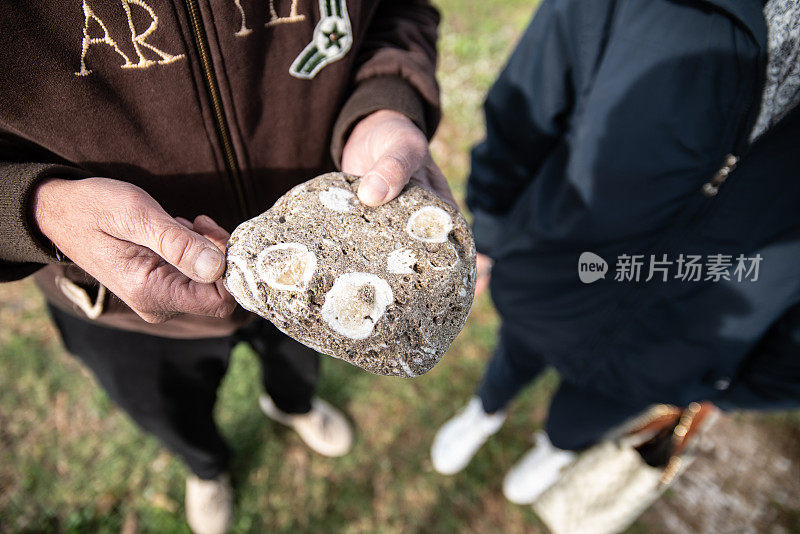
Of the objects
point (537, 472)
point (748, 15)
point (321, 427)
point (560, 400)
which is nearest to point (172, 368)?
point (321, 427)

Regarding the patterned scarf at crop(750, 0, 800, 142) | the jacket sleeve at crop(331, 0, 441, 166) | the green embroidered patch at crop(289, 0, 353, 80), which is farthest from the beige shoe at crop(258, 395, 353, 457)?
the patterned scarf at crop(750, 0, 800, 142)

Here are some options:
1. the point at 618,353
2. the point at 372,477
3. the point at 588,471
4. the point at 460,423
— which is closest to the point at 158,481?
the point at 372,477

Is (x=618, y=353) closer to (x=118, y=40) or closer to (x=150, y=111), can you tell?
(x=150, y=111)

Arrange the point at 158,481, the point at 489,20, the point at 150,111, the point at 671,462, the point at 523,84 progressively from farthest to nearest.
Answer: the point at 489,20
the point at 158,481
the point at 671,462
the point at 523,84
the point at 150,111

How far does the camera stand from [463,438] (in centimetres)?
264

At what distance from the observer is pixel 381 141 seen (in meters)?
1.42

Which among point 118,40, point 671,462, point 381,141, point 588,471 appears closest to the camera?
point 118,40

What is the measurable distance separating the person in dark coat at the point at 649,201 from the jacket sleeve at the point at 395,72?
394 mm

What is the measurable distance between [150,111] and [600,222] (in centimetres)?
147

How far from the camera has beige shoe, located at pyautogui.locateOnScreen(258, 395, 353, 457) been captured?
2.66 m

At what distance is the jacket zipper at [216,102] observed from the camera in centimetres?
114

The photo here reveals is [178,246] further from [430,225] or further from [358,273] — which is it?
[430,225]

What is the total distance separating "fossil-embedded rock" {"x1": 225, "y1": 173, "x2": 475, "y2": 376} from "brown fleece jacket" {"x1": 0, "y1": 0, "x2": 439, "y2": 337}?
243 millimetres

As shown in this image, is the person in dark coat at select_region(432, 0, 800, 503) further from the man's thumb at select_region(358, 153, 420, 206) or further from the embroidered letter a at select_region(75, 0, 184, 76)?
the embroidered letter a at select_region(75, 0, 184, 76)
